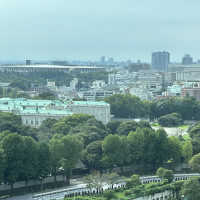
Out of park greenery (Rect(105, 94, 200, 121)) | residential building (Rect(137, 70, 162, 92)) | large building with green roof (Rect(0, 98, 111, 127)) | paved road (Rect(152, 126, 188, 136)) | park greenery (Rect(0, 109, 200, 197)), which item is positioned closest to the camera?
park greenery (Rect(0, 109, 200, 197))

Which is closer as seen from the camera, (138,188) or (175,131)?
(138,188)

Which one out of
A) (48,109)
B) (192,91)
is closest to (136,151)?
(48,109)

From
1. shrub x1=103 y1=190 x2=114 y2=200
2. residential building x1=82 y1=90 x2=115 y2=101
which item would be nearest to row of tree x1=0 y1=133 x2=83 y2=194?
shrub x1=103 y1=190 x2=114 y2=200

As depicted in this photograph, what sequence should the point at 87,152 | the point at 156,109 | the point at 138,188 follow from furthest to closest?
the point at 156,109 < the point at 87,152 < the point at 138,188

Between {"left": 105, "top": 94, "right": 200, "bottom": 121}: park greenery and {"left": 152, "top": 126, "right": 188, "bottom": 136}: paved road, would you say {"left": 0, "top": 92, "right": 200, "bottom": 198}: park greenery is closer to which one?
{"left": 152, "top": 126, "right": 188, "bottom": 136}: paved road

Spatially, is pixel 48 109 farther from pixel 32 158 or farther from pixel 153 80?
pixel 153 80

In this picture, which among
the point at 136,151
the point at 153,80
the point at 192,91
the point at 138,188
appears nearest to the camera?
the point at 138,188

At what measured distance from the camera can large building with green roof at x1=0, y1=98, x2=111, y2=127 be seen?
6019cm

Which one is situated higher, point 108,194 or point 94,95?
point 108,194

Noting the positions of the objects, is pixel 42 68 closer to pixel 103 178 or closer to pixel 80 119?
pixel 80 119

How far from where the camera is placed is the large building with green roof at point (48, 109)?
60188 mm

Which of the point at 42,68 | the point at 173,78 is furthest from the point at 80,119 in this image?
the point at 42,68

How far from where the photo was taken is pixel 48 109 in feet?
204

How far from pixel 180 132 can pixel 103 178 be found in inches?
1022
